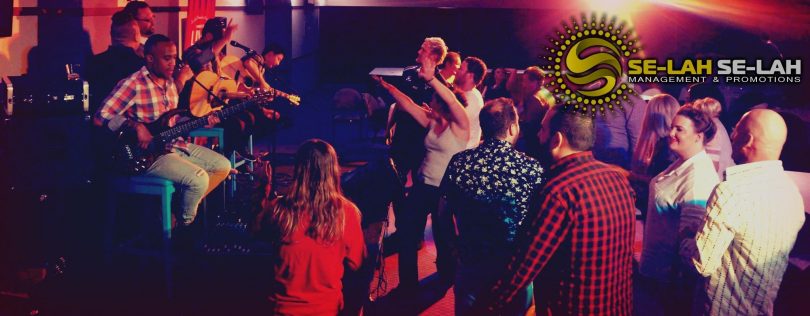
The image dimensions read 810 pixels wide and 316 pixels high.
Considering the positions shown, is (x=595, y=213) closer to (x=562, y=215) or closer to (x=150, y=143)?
(x=562, y=215)

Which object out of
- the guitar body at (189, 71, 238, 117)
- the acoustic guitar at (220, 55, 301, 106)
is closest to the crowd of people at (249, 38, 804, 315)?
the guitar body at (189, 71, 238, 117)

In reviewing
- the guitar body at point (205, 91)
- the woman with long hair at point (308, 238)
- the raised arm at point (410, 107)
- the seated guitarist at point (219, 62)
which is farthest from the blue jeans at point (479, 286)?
the seated guitarist at point (219, 62)

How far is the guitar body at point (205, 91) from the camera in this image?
5332 mm

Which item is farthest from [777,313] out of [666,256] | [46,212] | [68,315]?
[46,212]

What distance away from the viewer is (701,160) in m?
3.28

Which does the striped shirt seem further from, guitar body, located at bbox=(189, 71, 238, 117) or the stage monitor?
the stage monitor

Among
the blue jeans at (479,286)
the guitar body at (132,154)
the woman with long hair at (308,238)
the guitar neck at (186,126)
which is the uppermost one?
the guitar neck at (186,126)

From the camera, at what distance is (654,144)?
411 centimetres

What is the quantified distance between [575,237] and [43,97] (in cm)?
354

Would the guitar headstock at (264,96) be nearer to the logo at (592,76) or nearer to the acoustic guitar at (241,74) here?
the acoustic guitar at (241,74)

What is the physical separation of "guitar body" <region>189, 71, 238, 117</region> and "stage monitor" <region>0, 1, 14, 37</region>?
1.37 meters

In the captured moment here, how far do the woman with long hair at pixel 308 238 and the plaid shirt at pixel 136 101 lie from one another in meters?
1.92

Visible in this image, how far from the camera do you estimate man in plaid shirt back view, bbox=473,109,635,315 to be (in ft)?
7.64

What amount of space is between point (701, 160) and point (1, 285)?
4.31 metres
